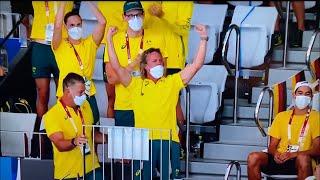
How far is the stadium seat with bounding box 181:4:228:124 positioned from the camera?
14.2 ft

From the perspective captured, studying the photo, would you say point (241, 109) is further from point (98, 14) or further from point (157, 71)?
point (98, 14)

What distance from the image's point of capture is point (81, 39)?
14.2ft

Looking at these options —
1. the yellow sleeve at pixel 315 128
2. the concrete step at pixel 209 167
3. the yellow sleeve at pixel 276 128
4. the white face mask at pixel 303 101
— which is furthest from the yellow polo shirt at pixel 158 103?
the yellow sleeve at pixel 315 128

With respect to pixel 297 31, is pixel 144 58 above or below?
below

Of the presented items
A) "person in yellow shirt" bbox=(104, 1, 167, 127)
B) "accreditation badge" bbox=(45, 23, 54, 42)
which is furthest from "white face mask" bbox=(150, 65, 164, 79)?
"accreditation badge" bbox=(45, 23, 54, 42)

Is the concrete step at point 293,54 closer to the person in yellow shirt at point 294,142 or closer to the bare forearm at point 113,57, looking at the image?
the person in yellow shirt at point 294,142

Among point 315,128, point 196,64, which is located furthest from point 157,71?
point 315,128

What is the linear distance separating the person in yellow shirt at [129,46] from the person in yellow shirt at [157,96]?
0.03m

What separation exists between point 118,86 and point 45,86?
1.53ft

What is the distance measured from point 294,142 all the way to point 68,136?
1320mm

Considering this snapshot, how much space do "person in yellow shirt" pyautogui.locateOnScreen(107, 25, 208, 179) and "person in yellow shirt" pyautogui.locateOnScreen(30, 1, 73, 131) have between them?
385 mm

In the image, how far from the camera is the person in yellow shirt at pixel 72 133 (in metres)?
4.33

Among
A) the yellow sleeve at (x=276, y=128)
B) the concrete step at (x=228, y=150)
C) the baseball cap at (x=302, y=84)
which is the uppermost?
the baseball cap at (x=302, y=84)

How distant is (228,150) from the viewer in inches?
171
